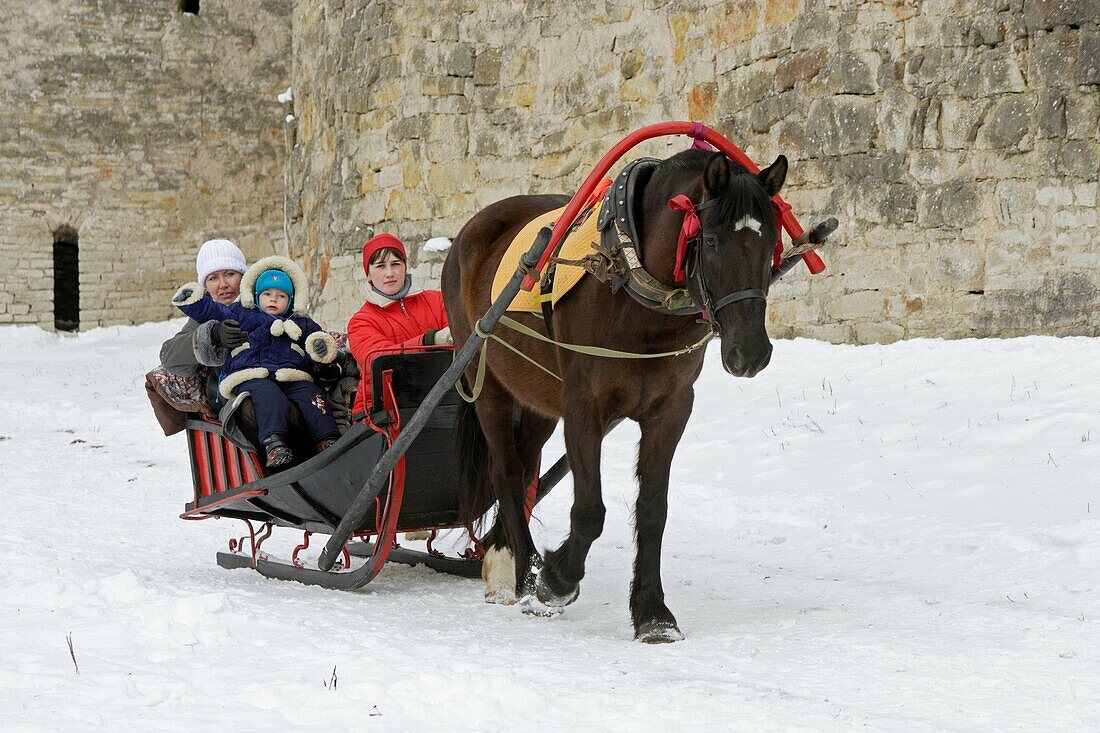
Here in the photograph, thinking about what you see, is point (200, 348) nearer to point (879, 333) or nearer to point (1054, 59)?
point (879, 333)

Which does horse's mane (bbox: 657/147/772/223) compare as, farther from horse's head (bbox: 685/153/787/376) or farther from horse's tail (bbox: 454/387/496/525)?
horse's tail (bbox: 454/387/496/525)

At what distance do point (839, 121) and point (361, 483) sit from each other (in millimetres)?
5285

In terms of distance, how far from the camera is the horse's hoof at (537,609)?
4.36 meters

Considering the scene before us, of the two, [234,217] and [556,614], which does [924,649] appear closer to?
[556,614]

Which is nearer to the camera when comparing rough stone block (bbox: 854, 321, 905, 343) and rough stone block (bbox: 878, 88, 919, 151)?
rough stone block (bbox: 878, 88, 919, 151)

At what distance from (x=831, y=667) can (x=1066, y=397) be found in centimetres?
403

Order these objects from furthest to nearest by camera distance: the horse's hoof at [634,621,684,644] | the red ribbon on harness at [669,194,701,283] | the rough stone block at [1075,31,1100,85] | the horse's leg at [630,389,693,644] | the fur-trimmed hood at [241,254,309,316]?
1. the rough stone block at [1075,31,1100,85]
2. the fur-trimmed hood at [241,254,309,316]
3. the horse's leg at [630,389,693,644]
4. the horse's hoof at [634,621,684,644]
5. the red ribbon on harness at [669,194,701,283]

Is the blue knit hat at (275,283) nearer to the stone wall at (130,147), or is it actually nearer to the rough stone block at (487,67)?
the rough stone block at (487,67)

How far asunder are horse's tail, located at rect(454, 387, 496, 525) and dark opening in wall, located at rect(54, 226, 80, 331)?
18.0 m

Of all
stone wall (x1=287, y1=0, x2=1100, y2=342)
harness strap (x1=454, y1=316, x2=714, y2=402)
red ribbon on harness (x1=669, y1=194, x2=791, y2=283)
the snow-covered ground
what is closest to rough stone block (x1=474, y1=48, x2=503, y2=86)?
stone wall (x1=287, y1=0, x2=1100, y2=342)

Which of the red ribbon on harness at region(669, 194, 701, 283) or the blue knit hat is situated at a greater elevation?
the red ribbon on harness at region(669, 194, 701, 283)

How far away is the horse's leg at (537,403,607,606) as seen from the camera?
13.1 feet

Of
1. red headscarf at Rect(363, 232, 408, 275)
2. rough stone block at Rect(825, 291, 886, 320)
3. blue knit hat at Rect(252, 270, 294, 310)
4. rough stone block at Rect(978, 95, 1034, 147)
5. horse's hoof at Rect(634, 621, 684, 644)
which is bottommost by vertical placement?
horse's hoof at Rect(634, 621, 684, 644)

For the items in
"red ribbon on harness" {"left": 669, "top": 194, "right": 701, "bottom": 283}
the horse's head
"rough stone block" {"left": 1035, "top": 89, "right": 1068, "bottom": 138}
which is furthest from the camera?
"rough stone block" {"left": 1035, "top": 89, "right": 1068, "bottom": 138}
